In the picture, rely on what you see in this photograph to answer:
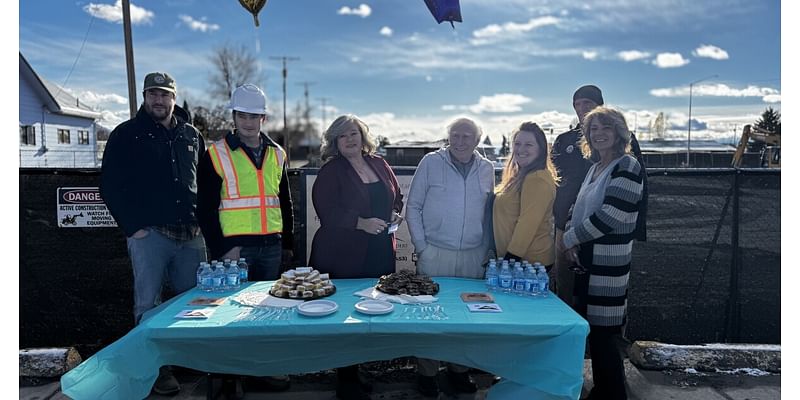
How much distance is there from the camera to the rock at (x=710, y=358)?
373 cm

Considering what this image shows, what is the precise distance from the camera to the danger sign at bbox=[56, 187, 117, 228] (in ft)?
13.4

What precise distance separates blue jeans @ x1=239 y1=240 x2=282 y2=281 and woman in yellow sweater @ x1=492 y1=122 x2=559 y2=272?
142 cm

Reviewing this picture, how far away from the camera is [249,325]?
2197 millimetres

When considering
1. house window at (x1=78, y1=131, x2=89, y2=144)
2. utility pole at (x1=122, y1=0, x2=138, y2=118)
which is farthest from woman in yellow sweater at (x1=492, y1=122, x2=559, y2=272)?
house window at (x1=78, y1=131, x2=89, y2=144)

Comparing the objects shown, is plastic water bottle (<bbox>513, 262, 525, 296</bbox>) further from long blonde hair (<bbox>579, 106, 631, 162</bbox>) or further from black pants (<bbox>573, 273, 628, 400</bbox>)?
long blonde hair (<bbox>579, 106, 631, 162</bbox>)

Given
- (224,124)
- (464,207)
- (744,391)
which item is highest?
(224,124)

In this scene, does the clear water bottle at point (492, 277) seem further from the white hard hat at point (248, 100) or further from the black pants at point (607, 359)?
the white hard hat at point (248, 100)

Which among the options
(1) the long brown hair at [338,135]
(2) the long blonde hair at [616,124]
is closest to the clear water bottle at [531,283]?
(2) the long blonde hair at [616,124]

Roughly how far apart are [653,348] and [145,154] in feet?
12.7

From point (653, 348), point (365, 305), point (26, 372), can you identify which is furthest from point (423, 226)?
point (26, 372)

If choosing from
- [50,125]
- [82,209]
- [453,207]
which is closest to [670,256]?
[453,207]

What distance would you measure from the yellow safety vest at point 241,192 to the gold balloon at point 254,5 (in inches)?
38.6

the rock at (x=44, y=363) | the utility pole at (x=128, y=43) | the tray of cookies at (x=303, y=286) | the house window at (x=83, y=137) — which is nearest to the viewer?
the tray of cookies at (x=303, y=286)

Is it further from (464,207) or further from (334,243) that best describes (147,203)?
(464,207)
